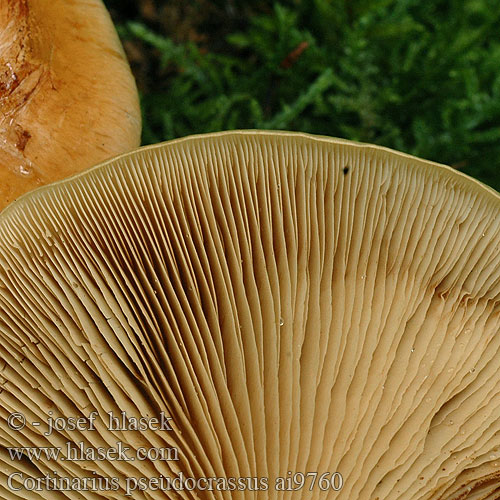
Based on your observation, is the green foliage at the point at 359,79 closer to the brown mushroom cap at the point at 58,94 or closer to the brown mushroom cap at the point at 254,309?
the brown mushroom cap at the point at 58,94

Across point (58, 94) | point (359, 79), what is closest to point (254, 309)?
point (58, 94)

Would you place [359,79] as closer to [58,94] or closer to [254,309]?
[58,94]

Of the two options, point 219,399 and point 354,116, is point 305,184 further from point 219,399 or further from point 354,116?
point 354,116

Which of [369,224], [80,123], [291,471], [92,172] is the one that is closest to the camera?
[92,172]

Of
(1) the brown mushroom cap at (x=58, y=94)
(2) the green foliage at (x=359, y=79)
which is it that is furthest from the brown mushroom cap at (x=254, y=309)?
(2) the green foliage at (x=359, y=79)

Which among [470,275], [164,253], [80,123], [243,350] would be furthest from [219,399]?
[80,123]

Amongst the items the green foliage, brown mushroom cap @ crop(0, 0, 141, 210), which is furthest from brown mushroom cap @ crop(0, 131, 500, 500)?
the green foliage
